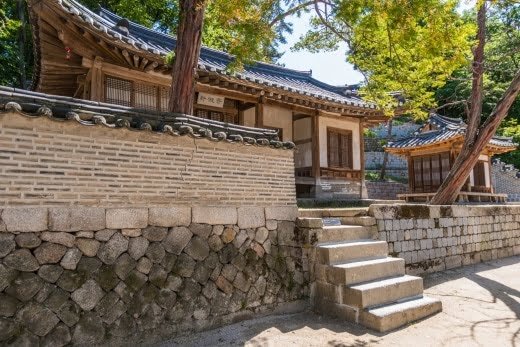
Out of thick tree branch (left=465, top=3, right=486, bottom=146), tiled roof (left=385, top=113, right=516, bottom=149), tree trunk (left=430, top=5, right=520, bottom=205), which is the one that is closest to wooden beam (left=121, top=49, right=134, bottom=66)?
tree trunk (left=430, top=5, right=520, bottom=205)

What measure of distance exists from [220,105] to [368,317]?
749 centimetres

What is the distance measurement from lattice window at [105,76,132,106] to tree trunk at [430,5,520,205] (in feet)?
26.5

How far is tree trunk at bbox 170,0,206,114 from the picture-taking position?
20.2 ft

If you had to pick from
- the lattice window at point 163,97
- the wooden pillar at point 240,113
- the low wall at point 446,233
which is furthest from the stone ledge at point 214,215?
the wooden pillar at point 240,113

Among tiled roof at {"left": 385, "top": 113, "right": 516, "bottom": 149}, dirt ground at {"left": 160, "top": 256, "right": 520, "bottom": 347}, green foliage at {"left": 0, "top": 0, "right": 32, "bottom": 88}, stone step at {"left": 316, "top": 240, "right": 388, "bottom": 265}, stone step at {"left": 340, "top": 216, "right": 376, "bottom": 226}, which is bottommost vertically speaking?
dirt ground at {"left": 160, "top": 256, "right": 520, "bottom": 347}

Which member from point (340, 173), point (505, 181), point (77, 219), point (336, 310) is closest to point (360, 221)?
point (336, 310)

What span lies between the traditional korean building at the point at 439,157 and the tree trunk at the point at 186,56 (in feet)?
44.5

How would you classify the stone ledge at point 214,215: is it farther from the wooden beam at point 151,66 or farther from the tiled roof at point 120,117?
the wooden beam at point 151,66

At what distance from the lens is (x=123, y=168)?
4078mm

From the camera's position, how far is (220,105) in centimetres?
1054

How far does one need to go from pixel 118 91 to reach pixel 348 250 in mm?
6611

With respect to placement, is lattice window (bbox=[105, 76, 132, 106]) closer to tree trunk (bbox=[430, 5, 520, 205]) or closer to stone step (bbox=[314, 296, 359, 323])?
stone step (bbox=[314, 296, 359, 323])

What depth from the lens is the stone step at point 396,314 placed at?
4.55 meters

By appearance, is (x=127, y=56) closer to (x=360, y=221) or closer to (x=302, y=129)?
(x=360, y=221)
